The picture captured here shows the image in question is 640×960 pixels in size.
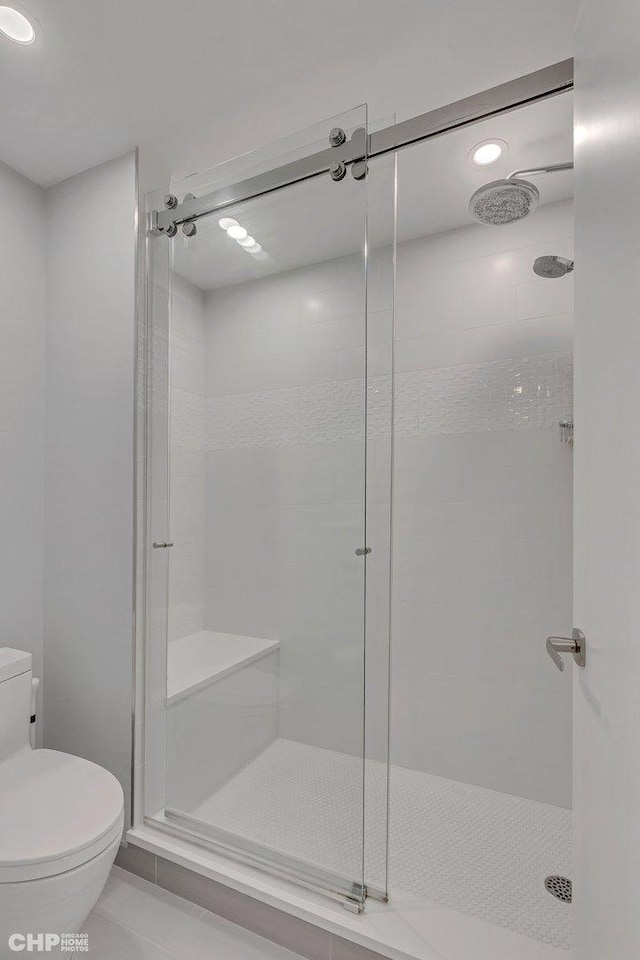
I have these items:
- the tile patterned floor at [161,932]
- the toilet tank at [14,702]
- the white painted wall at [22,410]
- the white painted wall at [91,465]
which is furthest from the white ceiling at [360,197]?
the tile patterned floor at [161,932]

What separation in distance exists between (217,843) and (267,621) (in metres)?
0.71

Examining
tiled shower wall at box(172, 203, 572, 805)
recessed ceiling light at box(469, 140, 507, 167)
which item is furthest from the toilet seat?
recessed ceiling light at box(469, 140, 507, 167)

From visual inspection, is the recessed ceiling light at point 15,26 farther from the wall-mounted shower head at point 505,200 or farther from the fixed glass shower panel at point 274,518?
the wall-mounted shower head at point 505,200

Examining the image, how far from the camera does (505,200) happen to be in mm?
1614

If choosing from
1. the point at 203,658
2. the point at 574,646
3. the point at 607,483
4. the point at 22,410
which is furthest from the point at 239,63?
the point at 203,658

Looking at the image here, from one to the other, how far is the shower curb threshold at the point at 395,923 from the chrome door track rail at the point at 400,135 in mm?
2109

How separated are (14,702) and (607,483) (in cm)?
180

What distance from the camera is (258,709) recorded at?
1645 mm

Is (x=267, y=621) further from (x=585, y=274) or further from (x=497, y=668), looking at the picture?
(x=585, y=274)

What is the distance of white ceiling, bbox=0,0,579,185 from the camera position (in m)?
1.30

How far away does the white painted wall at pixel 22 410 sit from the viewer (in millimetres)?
1833

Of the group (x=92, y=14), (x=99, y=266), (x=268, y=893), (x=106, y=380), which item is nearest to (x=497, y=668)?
(x=268, y=893)

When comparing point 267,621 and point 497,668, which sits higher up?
point 267,621

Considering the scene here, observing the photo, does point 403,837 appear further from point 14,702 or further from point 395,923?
point 14,702
